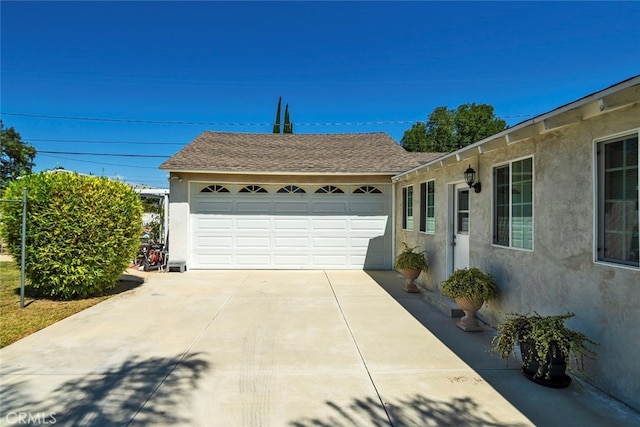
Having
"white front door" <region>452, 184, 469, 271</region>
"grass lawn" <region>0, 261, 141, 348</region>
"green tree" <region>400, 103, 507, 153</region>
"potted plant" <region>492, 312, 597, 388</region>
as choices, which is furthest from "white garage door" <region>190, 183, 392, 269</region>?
"green tree" <region>400, 103, 507, 153</region>

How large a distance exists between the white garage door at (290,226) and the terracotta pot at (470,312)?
5669 mm

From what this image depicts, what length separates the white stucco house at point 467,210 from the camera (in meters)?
2.89

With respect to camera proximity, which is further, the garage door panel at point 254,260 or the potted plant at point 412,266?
the garage door panel at point 254,260

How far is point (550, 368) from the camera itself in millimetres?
3072

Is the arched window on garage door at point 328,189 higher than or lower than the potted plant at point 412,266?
higher

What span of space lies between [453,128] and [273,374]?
30434mm

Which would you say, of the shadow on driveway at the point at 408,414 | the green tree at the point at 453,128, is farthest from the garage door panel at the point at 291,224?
the green tree at the point at 453,128

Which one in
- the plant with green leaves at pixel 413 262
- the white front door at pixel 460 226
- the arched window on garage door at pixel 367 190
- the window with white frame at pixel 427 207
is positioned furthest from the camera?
the arched window on garage door at pixel 367 190

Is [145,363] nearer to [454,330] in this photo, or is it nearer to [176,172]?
[454,330]

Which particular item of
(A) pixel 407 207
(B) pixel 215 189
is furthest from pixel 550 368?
(B) pixel 215 189

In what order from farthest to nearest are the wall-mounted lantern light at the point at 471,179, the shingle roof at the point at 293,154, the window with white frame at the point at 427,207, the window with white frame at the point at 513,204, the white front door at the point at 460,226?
the shingle roof at the point at 293,154, the window with white frame at the point at 427,207, the white front door at the point at 460,226, the wall-mounted lantern light at the point at 471,179, the window with white frame at the point at 513,204

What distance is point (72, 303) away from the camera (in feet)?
20.4

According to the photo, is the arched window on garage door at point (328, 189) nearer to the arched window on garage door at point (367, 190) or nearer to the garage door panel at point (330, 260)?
the arched window on garage door at point (367, 190)

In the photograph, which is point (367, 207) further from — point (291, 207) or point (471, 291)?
point (471, 291)
